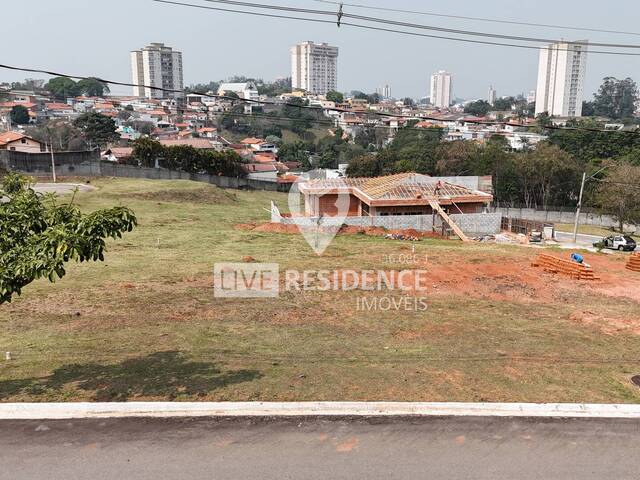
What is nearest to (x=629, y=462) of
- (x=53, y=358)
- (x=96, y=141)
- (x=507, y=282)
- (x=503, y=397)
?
(x=503, y=397)

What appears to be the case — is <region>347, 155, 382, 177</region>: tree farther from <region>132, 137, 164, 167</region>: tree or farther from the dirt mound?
the dirt mound

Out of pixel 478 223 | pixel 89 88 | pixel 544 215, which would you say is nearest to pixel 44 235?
pixel 478 223

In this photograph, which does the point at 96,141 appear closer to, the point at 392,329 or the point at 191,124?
the point at 191,124

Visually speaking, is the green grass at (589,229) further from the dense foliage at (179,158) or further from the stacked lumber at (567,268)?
the dense foliage at (179,158)

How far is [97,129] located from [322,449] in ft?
305

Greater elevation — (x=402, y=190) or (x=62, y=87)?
(x=62, y=87)

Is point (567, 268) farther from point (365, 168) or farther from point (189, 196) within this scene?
point (365, 168)

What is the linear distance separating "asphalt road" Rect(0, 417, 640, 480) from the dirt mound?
28.0 metres

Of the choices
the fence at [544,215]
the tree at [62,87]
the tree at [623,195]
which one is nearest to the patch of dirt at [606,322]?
the tree at [623,195]

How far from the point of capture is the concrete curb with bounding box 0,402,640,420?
7012 mm

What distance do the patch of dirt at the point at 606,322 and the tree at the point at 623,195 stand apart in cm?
3501

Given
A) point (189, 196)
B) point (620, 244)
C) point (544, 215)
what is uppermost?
point (189, 196)

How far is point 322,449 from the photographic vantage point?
6.36 m

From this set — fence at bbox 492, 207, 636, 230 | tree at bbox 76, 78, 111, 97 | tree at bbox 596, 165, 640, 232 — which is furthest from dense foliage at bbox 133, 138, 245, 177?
tree at bbox 76, 78, 111, 97
